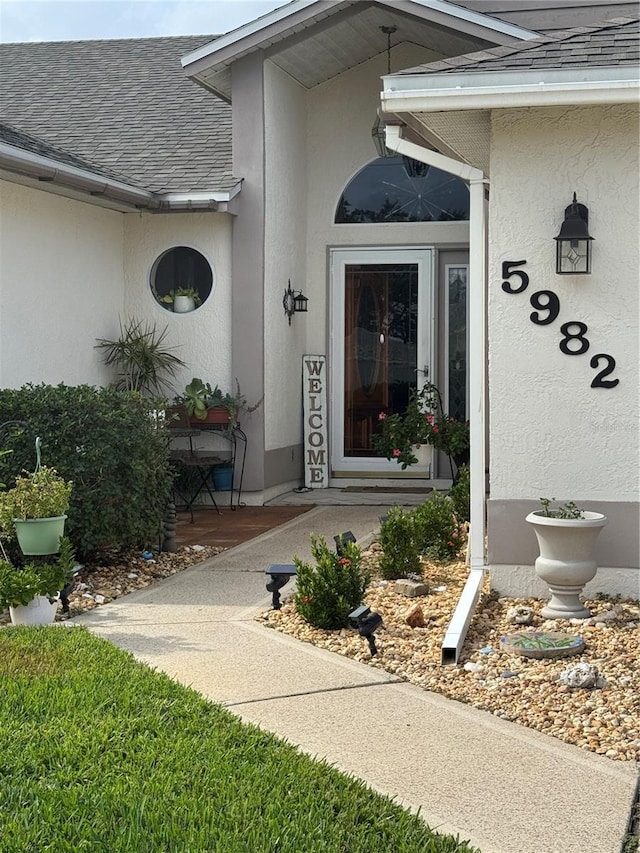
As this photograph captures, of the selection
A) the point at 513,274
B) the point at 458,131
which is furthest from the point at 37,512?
the point at 458,131

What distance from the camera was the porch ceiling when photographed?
6914 mm

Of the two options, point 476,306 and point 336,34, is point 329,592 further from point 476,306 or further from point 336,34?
point 336,34

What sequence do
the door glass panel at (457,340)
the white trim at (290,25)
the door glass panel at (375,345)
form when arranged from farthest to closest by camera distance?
the door glass panel at (375,345), the door glass panel at (457,340), the white trim at (290,25)

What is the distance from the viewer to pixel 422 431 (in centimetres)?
1204

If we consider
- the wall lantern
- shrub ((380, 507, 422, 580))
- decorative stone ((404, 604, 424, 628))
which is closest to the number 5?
the wall lantern

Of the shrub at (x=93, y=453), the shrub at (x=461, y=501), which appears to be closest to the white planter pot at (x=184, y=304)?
the shrub at (x=93, y=453)

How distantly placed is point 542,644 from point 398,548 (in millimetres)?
1972

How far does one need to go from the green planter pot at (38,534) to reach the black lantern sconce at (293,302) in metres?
5.84

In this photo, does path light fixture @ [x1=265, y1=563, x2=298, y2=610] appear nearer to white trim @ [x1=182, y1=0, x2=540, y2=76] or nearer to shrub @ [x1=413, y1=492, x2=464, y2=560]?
shrub @ [x1=413, y1=492, x2=464, y2=560]

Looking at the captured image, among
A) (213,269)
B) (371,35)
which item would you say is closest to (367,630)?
(213,269)

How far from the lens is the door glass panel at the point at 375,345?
12.9m

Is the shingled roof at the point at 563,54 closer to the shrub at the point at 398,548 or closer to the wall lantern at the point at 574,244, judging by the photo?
the wall lantern at the point at 574,244

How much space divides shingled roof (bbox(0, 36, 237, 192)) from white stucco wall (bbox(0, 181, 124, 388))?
56 centimetres

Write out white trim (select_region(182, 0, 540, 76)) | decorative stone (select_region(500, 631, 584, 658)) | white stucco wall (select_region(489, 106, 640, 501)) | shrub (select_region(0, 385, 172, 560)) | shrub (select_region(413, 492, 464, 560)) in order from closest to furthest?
decorative stone (select_region(500, 631, 584, 658)) → white stucco wall (select_region(489, 106, 640, 501)) → shrub (select_region(0, 385, 172, 560)) → shrub (select_region(413, 492, 464, 560)) → white trim (select_region(182, 0, 540, 76))
